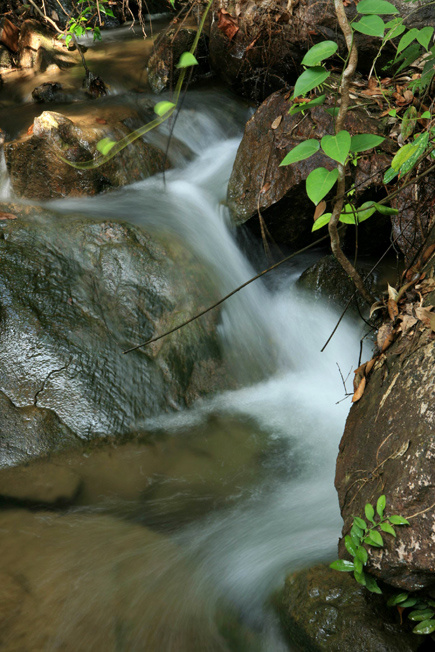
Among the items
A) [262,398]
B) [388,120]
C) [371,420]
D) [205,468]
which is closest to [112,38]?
[388,120]

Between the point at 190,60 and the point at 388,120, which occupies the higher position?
the point at 388,120

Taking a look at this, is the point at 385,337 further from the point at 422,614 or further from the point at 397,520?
the point at 422,614

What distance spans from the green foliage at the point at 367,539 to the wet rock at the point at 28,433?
191 centimetres

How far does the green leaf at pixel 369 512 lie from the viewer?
1889 millimetres

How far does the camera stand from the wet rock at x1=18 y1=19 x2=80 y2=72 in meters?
7.55

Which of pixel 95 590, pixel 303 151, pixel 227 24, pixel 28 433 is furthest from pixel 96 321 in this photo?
pixel 227 24

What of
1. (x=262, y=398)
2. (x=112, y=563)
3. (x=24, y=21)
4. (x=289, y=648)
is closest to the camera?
(x=289, y=648)

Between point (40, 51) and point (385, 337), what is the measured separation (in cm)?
750

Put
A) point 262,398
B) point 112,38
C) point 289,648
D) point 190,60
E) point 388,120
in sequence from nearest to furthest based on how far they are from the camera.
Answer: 1. point 190,60
2. point 289,648
3. point 262,398
4. point 388,120
5. point 112,38

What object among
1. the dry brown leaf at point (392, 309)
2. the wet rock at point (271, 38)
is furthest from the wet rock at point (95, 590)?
the wet rock at point (271, 38)

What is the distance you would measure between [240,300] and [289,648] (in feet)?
8.74

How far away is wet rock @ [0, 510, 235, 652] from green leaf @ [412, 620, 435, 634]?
790 millimetres

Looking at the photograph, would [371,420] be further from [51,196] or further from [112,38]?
[112,38]

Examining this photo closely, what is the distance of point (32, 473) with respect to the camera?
3012mm
